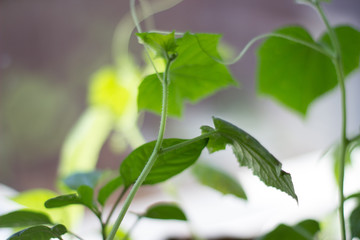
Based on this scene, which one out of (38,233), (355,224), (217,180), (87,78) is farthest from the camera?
(87,78)

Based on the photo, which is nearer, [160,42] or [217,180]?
[160,42]

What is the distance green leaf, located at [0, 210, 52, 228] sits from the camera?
385 millimetres

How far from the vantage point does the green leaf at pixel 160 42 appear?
34 cm

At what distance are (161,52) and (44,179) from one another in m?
1.10

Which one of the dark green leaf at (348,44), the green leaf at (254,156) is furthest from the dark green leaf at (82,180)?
the dark green leaf at (348,44)

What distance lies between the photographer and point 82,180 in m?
0.48

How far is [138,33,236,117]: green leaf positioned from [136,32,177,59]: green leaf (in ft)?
0.08

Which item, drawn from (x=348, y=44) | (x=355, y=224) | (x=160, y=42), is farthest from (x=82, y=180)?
(x=348, y=44)

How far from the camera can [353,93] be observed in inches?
65.4

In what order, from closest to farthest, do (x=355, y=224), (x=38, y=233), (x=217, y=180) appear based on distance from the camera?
(x=38, y=233), (x=355, y=224), (x=217, y=180)

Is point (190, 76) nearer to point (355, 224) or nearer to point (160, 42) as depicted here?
point (160, 42)

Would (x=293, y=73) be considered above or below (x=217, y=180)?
above

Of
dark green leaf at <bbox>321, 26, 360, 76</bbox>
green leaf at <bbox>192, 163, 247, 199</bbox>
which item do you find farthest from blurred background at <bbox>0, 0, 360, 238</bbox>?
green leaf at <bbox>192, 163, 247, 199</bbox>

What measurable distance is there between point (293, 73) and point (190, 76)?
23 cm
